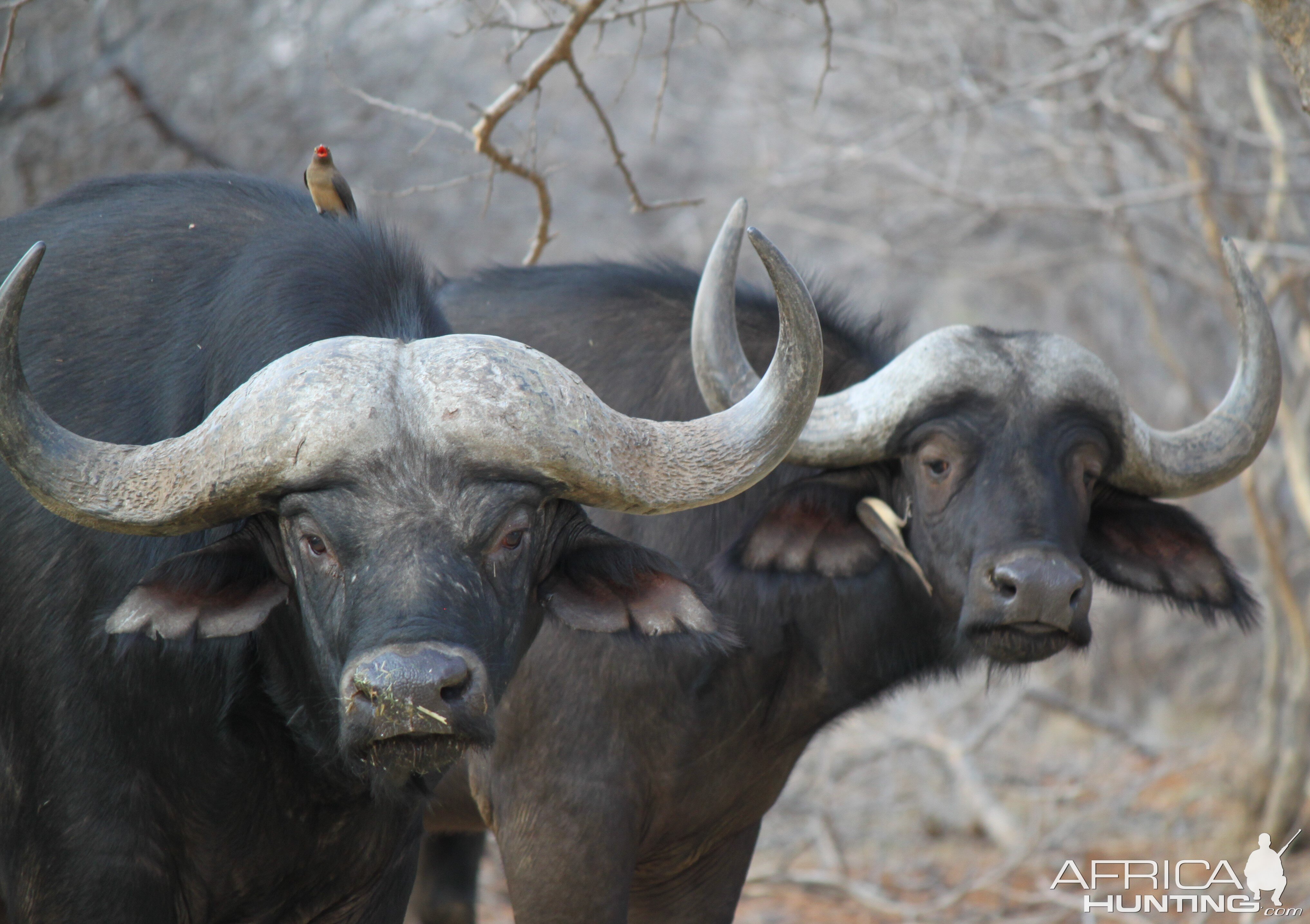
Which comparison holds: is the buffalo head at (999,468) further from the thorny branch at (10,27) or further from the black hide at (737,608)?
the thorny branch at (10,27)

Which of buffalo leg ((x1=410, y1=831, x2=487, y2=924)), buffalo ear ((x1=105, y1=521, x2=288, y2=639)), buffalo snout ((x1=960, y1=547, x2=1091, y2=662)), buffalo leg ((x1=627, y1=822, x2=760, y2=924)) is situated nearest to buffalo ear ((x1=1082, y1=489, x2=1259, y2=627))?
buffalo snout ((x1=960, y1=547, x2=1091, y2=662))

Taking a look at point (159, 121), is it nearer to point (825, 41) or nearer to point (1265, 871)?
point (825, 41)

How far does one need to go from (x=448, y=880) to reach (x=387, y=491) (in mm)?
3455

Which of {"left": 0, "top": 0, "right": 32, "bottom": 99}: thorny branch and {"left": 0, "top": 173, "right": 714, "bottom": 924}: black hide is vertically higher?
{"left": 0, "top": 0, "right": 32, "bottom": 99}: thorny branch

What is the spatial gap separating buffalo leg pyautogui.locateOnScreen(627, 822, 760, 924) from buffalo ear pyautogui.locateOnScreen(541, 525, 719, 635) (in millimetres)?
1566

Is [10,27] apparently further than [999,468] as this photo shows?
No

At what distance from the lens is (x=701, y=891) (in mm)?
4277

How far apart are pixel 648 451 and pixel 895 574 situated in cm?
152

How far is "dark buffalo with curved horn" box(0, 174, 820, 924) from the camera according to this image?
248cm

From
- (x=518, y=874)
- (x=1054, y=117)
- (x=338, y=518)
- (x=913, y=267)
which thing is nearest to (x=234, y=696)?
(x=338, y=518)

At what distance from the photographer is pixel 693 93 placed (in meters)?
12.0

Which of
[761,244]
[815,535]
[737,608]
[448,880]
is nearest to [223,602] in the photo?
[761,244]

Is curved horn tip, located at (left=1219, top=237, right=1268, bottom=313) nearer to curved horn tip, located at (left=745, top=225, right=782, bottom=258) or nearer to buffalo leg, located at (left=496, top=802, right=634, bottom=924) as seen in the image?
curved horn tip, located at (left=745, top=225, right=782, bottom=258)

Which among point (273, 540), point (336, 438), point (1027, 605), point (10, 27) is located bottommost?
point (1027, 605)
